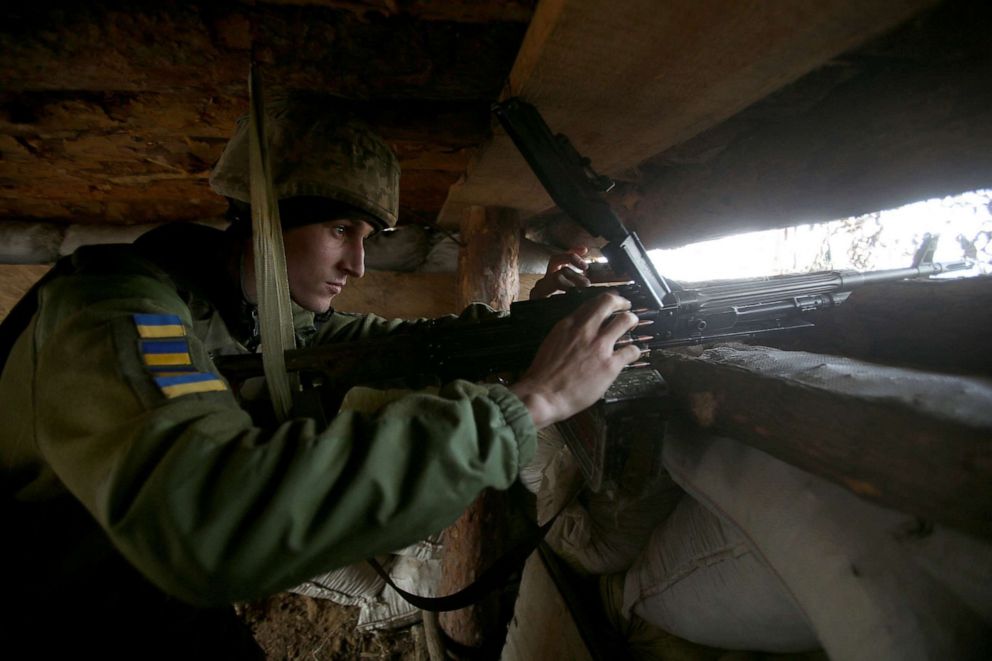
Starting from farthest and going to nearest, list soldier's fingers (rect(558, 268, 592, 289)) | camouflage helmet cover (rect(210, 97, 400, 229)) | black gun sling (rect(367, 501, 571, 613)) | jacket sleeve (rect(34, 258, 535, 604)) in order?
1. soldier's fingers (rect(558, 268, 592, 289))
2. black gun sling (rect(367, 501, 571, 613))
3. camouflage helmet cover (rect(210, 97, 400, 229))
4. jacket sleeve (rect(34, 258, 535, 604))

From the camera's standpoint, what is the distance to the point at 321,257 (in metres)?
1.38

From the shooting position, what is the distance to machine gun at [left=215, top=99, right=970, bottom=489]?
120 cm

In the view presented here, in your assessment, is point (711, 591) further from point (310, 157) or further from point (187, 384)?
point (310, 157)

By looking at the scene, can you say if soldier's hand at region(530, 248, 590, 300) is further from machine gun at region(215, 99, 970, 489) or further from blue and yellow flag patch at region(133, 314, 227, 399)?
blue and yellow flag patch at region(133, 314, 227, 399)

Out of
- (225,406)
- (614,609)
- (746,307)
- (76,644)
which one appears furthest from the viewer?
(614,609)

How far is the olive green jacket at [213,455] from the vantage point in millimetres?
619

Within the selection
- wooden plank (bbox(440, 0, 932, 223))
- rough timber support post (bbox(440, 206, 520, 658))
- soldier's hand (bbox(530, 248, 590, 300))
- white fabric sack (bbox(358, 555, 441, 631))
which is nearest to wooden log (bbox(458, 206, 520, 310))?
rough timber support post (bbox(440, 206, 520, 658))

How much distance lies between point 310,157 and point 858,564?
1.58 m

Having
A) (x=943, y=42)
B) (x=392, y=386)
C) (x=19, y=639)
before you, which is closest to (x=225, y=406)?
(x=392, y=386)

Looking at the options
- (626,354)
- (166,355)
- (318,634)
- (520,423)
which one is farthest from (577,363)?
(318,634)

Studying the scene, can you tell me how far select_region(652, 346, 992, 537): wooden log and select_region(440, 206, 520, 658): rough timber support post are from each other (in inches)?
58.0

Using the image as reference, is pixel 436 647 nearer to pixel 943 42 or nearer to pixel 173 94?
pixel 173 94

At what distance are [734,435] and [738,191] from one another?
92cm

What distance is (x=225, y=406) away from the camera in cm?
79
